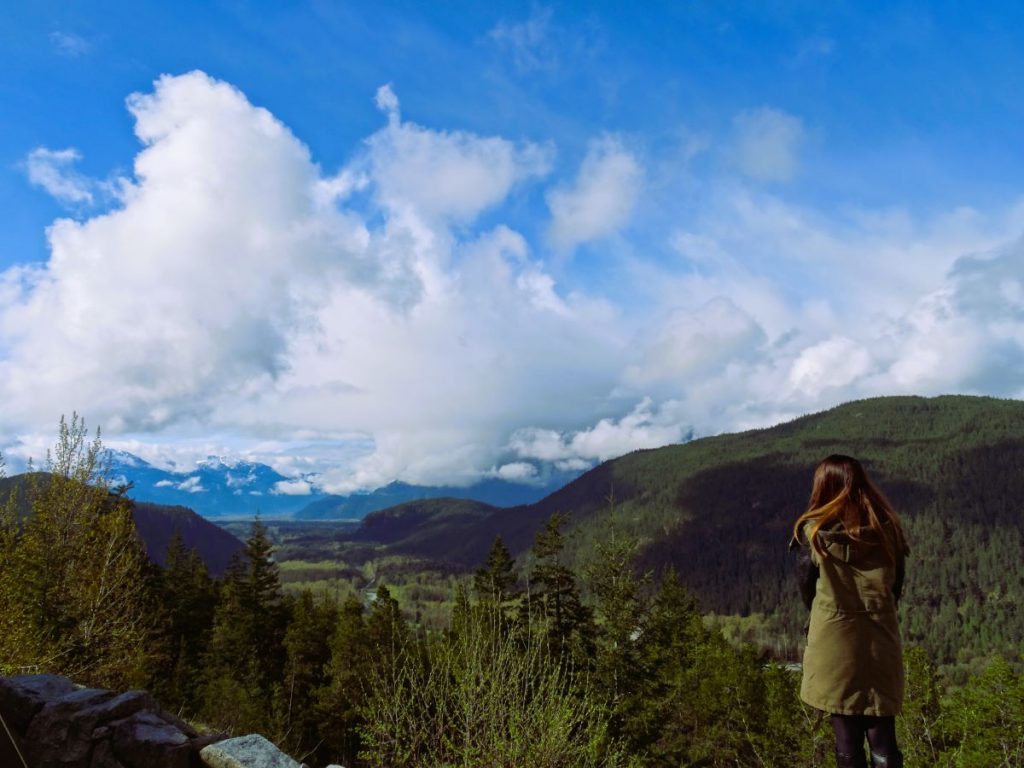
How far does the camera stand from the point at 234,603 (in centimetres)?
3669

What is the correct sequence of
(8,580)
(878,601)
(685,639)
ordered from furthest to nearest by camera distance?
(685,639), (8,580), (878,601)

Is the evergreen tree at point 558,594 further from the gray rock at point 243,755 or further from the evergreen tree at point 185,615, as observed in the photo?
the evergreen tree at point 185,615

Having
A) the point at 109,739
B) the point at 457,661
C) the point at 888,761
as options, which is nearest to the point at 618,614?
the point at 457,661

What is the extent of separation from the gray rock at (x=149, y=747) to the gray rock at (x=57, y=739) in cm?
35

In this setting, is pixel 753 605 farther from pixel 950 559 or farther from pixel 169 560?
pixel 169 560

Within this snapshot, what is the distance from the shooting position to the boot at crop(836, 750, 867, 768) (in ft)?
12.6

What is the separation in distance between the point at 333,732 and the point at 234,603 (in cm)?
981

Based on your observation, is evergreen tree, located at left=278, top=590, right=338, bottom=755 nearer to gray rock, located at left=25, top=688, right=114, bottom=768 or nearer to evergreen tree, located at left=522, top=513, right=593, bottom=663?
evergreen tree, located at left=522, top=513, right=593, bottom=663

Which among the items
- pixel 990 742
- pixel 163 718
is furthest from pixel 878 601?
pixel 990 742

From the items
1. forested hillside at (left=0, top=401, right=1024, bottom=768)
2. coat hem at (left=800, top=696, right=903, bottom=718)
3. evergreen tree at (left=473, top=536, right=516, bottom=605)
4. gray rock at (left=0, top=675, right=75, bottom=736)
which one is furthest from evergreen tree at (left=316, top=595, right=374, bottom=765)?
coat hem at (left=800, top=696, right=903, bottom=718)

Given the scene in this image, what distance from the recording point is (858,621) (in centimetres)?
388

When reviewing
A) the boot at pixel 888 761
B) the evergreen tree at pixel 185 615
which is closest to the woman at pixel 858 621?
the boot at pixel 888 761

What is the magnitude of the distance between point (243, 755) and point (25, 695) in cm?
249

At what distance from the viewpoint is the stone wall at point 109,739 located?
583 centimetres
